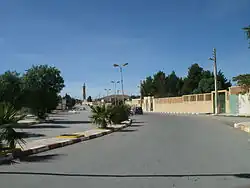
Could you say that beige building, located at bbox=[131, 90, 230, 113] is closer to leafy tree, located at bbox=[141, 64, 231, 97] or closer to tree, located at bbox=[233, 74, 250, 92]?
leafy tree, located at bbox=[141, 64, 231, 97]

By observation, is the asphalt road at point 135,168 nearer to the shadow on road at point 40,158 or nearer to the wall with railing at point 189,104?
the shadow on road at point 40,158

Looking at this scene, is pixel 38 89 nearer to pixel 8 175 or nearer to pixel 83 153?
pixel 83 153

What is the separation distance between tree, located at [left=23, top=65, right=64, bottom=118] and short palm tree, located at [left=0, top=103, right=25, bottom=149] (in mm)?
27107

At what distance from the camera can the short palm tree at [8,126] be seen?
11.7 metres

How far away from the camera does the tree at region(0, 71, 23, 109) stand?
33062 millimetres

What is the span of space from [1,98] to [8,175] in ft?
Result: 82.0

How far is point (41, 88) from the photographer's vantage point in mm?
Result: 44562

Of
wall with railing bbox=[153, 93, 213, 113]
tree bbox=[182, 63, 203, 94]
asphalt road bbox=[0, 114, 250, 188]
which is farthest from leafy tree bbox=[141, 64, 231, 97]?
asphalt road bbox=[0, 114, 250, 188]

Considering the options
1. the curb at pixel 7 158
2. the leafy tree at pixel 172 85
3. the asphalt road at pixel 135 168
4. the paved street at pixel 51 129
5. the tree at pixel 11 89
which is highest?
the leafy tree at pixel 172 85

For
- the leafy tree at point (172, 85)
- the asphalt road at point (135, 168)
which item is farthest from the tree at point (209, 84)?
the asphalt road at point (135, 168)

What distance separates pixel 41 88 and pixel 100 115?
19738mm

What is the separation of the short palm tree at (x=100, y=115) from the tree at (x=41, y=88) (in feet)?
47.6

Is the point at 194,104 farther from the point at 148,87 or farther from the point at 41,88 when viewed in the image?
the point at 148,87

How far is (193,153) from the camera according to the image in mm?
12805
